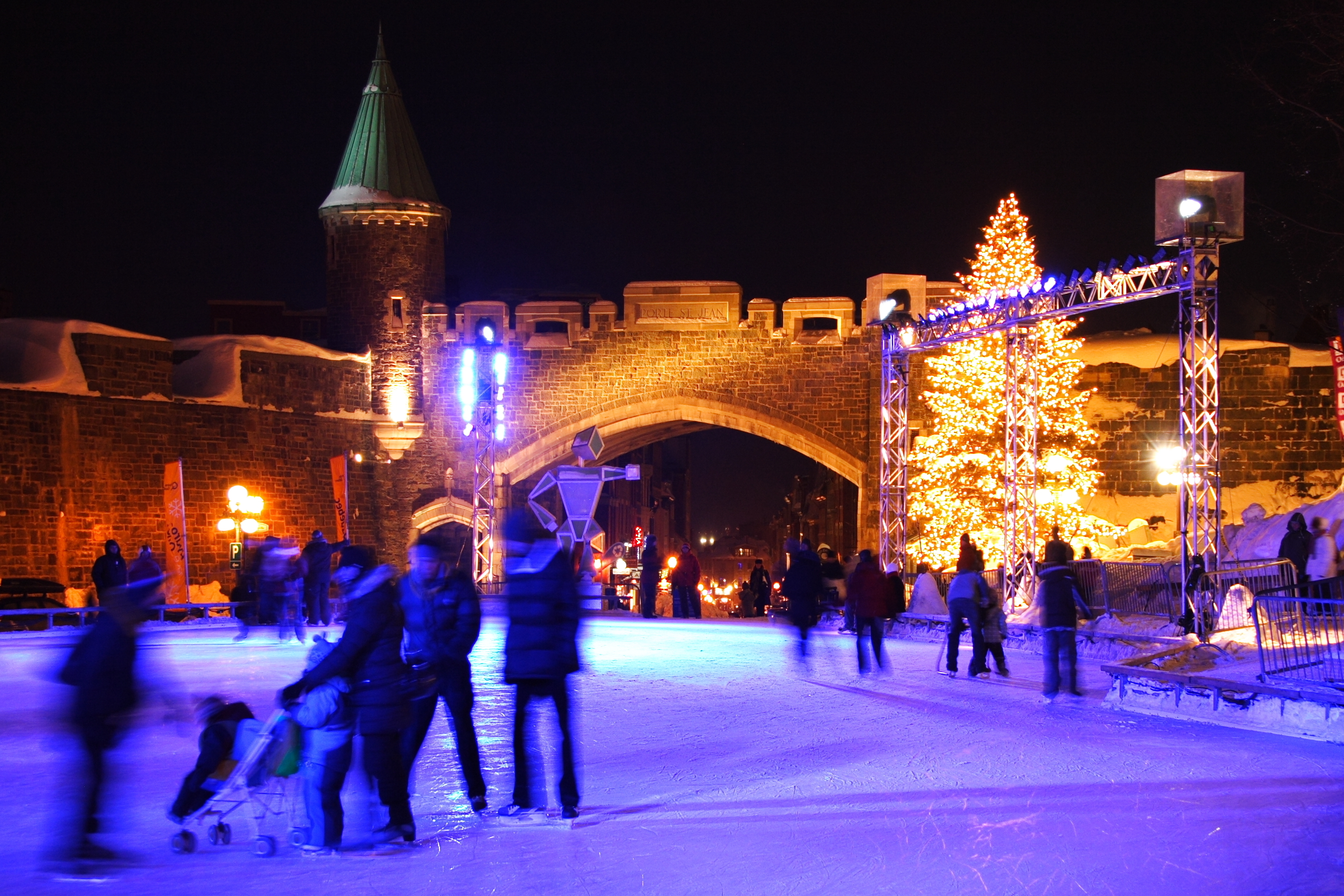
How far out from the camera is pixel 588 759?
6160mm

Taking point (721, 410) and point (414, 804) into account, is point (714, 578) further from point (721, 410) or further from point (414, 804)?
point (414, 804)

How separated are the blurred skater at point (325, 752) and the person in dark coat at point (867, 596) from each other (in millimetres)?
6182

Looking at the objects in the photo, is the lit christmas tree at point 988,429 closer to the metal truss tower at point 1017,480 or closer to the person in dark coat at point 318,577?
→ the metal truss tower at point 1017,480

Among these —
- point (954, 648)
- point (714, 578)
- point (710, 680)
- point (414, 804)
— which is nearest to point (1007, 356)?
point (954, 648)

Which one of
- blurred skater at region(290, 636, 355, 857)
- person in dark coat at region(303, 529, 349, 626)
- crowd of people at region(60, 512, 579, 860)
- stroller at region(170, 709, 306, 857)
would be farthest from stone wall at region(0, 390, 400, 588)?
blurred skater at region(290, 636, 355, 857)

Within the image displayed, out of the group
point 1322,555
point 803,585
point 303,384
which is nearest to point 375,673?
point 803,585

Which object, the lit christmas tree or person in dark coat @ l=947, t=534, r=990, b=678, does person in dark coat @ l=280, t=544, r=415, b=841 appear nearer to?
person in dark coat @ l=947, t=534, r=990, b=678

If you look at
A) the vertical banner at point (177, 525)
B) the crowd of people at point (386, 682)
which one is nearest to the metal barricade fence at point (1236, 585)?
the crowd of people at point (386, 682)

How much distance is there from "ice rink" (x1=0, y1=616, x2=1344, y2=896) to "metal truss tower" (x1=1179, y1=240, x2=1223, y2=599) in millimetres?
4346

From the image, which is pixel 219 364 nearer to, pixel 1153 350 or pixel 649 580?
pixel 649 580

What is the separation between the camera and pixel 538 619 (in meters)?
4.63

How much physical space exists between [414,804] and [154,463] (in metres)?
18.1

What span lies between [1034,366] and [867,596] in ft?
29.3

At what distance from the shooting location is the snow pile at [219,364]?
23.0 meters
